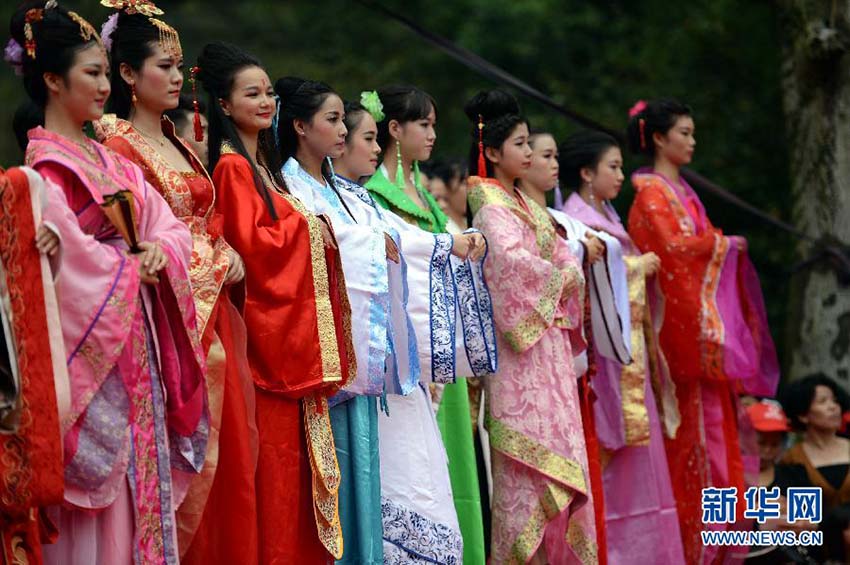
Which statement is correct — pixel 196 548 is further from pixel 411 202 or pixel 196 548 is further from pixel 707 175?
pixel 707 175

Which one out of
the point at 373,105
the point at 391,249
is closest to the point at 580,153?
the point at 373,105

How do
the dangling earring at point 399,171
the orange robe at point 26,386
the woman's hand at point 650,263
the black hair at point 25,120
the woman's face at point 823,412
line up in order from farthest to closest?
the woman's face at point 823,412
the woman's hand at point 650,263
the dangling earring at point 399,171
the black hair at point 25,120
the orange robe at point 26,386

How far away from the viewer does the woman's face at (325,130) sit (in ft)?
17.3

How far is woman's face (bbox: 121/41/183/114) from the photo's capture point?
470cm

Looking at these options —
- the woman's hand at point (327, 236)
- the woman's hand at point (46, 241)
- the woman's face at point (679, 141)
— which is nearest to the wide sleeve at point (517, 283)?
the woman's hand at point (327, 236)

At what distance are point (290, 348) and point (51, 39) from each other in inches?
48.5

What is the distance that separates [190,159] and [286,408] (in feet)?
2.89

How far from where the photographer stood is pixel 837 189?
28.5ft

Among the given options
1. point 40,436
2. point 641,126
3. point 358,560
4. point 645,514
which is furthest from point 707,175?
point 40,436

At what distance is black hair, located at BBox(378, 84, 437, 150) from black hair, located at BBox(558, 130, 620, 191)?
47.9 inches

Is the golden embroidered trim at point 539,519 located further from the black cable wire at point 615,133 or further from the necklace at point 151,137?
the necklace at point 151,137

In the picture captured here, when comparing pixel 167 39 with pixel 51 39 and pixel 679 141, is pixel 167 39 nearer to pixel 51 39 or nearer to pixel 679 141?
pixel 51 39

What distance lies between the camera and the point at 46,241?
387 cm

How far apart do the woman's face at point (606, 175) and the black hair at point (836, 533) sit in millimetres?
1921
